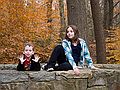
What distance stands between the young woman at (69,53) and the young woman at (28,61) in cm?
26

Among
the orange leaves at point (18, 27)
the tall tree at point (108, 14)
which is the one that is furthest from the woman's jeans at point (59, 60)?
the tall tree at point (108, 14)

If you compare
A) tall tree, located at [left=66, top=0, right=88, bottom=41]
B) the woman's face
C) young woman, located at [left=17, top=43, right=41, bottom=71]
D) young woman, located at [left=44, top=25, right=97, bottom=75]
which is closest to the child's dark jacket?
young woman, located at [left=17, top=43, right=41, bottom=71]

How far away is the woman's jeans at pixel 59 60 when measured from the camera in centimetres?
569

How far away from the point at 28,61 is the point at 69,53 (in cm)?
78

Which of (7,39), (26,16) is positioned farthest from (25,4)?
(7,39)

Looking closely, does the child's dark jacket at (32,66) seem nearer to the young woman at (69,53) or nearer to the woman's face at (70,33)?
the young woman at (69,53)

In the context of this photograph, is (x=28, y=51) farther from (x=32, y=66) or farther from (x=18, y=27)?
(x=18, y=27)

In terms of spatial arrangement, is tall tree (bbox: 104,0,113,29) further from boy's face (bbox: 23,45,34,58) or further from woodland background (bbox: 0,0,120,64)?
boy's face (bbox: 23,45,34,58)

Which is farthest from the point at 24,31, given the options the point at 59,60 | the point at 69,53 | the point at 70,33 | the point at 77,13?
the point at 69,53

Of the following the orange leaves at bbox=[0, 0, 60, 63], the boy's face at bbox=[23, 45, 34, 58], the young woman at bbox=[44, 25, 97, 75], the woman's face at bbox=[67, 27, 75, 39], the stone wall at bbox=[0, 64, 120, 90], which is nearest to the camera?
the stone wall at bbox=[0, 64, 120, 90]

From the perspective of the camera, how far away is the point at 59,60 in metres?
5.91

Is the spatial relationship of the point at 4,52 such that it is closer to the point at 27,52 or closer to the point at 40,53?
the point at 40,53

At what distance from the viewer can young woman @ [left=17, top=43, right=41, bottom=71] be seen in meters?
5.60

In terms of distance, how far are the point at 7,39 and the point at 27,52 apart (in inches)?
229
